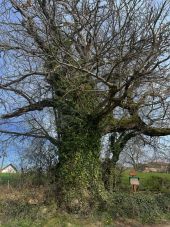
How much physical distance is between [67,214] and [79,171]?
7.41 ft

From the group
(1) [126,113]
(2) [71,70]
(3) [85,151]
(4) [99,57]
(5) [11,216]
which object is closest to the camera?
(5) [11,216]

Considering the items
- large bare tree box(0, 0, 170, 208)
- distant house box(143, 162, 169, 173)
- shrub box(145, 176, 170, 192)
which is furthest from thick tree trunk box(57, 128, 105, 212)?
distant house box(143, 162, 169, 173)

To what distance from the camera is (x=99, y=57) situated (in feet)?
48.5

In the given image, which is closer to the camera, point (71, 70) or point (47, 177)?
point (71, 70)

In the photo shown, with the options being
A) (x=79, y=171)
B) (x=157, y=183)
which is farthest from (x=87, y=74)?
(x=157, y=183)

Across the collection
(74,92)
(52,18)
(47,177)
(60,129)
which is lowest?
(47,177)

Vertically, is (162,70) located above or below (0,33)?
below

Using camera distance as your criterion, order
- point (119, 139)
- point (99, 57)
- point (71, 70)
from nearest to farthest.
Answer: point (99, 57) → point (71, 70) → point (119, 139)

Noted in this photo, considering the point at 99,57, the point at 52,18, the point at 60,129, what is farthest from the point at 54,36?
the point at 60,129

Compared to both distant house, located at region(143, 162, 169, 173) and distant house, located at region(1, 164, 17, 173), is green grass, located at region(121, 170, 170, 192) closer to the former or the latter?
distant house, located at region(143, 162, 169, 173)

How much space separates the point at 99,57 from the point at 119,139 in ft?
25.1

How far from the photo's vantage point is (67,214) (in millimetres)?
14492

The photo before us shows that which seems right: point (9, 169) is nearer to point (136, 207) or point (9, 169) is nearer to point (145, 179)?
point (136, 207)

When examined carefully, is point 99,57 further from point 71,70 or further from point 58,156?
point 58,156
